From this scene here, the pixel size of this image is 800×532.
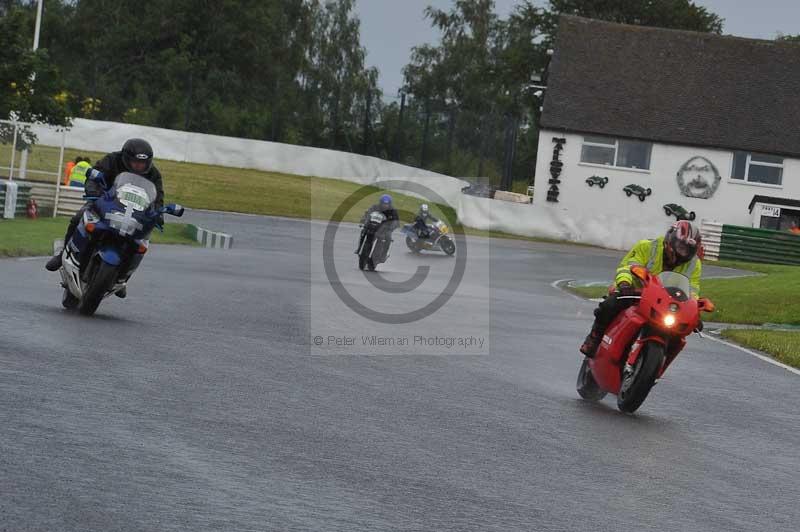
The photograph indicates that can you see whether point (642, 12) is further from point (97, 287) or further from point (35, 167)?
point (97, 287)

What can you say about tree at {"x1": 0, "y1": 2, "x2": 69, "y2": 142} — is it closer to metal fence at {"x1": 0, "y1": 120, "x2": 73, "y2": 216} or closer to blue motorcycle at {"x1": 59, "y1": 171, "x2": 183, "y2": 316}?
metal fence at {"x1": 0, "y1": 120, "x2": 73, "y2": 216}

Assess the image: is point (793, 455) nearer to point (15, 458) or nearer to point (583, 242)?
point (15, 458)

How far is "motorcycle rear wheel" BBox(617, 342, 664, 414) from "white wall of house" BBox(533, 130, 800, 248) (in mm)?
44416

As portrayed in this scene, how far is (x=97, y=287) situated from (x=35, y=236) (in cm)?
1273

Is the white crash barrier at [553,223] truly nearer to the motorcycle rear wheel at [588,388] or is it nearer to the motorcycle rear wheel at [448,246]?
the motorcycle rear wheel at [448,246]

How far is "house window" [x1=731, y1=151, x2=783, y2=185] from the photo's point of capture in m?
55.4

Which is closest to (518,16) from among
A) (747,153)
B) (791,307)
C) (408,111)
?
(408,111)

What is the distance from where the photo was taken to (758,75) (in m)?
57.6

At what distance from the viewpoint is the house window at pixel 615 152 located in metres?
56.0

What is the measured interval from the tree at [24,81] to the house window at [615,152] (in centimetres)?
2810

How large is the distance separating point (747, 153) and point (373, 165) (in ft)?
51.6

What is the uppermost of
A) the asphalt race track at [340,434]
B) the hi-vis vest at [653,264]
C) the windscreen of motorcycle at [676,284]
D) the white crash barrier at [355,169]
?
the white crash barrier at [355,169]

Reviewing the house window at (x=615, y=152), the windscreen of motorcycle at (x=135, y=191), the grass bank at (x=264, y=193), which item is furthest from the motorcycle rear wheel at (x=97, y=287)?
the house window at (x=615, y=152)

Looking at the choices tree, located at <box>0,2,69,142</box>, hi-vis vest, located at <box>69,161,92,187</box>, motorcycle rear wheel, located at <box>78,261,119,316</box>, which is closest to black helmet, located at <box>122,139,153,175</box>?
motorcycle rear wheel, located at <box>78,261,119,316</box>
